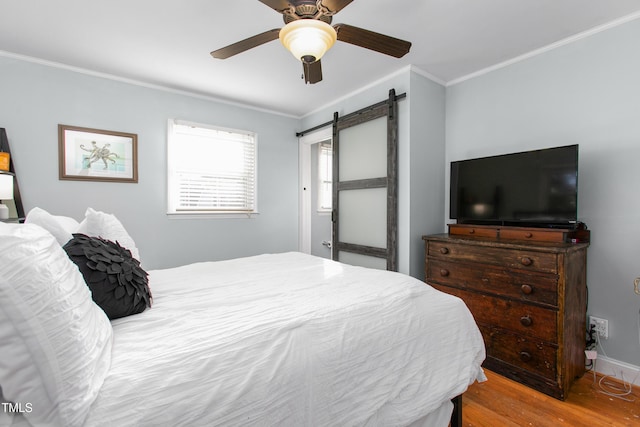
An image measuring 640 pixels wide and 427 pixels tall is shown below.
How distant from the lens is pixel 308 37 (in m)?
1.50

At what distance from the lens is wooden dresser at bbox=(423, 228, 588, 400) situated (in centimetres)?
195

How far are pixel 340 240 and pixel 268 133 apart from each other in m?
1.73

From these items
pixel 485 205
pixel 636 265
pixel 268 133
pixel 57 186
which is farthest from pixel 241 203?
pixel 636 265

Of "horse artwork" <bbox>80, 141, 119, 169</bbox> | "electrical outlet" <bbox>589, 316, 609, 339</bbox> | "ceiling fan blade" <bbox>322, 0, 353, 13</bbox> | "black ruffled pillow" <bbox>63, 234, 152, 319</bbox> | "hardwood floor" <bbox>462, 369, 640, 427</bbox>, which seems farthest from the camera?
"horse artwork" <bbox>80, 141, 119, 169</bbox>

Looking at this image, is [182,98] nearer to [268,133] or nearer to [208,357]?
[268,133]

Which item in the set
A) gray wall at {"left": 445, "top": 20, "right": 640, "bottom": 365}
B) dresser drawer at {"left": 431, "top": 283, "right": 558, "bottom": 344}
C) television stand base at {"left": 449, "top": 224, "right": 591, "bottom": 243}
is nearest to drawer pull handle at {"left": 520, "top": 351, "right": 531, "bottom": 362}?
dresser drawer at {"left": 431, "top": 283, "right": 558, "bottom": 344}

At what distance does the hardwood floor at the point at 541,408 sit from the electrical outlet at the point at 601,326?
1.14 feet

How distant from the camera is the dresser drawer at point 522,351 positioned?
1.98 metres

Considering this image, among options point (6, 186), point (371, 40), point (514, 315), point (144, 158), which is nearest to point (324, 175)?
point (144, 158)

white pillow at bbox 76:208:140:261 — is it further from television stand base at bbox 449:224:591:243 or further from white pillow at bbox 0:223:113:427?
television stand base at bbox 449:224:591:243

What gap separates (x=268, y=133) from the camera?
4.09 metres

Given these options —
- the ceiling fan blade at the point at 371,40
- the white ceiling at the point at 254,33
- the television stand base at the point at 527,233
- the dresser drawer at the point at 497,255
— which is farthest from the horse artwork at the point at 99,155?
the television stand base at the point at 527,233

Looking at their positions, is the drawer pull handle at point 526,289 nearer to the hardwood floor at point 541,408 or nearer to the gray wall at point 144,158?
the hardwood floor at point 541,408

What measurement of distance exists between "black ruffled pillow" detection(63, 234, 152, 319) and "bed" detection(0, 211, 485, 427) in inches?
2.6
